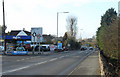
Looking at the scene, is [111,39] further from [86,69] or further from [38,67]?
[38,67]

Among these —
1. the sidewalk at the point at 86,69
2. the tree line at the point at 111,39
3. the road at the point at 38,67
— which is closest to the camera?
the tree line at the point at 111,39

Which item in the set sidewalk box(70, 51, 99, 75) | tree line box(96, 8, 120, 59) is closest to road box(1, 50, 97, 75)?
sidewalk box(70, 51, 99, 75)

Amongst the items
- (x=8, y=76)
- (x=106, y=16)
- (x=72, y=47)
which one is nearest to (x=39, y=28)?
(x=106, y=16)

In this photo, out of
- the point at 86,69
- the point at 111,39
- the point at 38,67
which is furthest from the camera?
the point at 38,67

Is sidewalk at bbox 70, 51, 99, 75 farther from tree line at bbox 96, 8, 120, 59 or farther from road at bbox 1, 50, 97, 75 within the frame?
tree line at bbox 96, 8, 120, 59

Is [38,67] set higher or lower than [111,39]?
lower

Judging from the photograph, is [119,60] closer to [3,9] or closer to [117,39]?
[117,39]

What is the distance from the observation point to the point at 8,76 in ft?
36.8

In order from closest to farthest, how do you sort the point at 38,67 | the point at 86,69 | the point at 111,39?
the point at 111,39 < the point at 86,69 < the point at 38,67

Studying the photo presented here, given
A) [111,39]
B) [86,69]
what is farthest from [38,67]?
[111,39]

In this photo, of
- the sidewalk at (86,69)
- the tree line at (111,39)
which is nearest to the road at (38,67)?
the sidewalk at (86,69)

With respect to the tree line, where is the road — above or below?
below

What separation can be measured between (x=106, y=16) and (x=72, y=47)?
1823 inches

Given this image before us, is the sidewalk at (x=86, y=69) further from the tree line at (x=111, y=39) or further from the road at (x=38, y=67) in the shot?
the tree line at (x=111, y=39)
